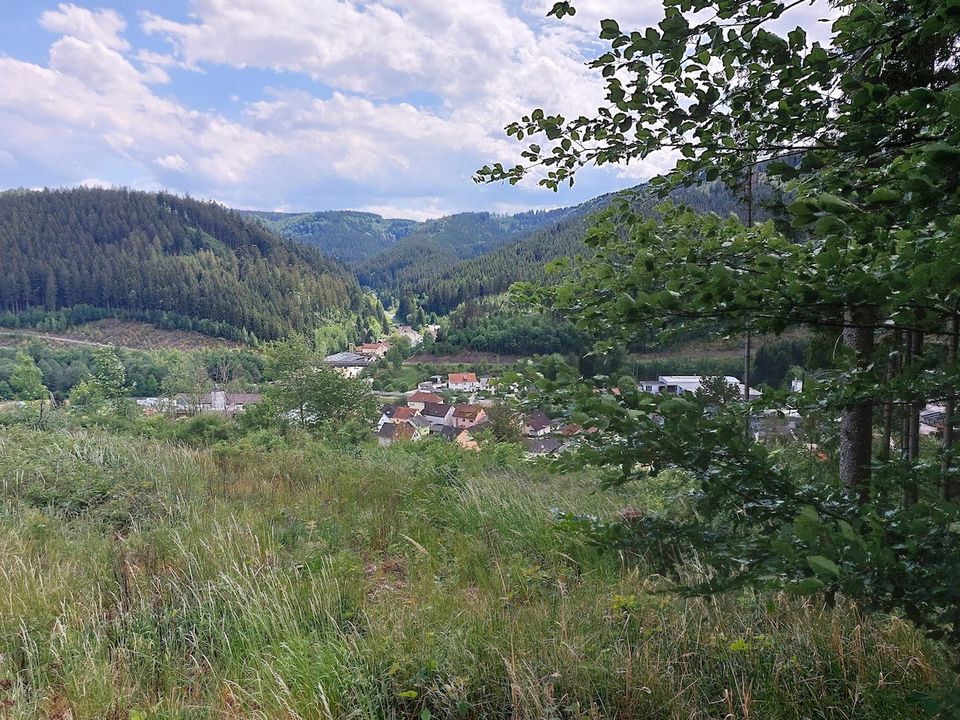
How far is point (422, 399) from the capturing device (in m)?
60.4

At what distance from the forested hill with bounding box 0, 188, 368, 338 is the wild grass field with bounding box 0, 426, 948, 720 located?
416ft

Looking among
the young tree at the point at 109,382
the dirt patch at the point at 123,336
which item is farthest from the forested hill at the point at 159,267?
the young tree at the point at 109,382

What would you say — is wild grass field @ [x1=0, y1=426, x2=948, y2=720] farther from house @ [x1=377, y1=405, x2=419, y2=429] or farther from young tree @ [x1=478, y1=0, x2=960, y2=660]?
house @ [x1=377, y1=405, x2=419, y2=429]

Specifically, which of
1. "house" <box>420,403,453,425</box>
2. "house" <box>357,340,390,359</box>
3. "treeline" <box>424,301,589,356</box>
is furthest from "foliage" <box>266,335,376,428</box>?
"house" <box>357,340,390,359</box>

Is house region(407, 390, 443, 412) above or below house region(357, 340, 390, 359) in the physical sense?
below

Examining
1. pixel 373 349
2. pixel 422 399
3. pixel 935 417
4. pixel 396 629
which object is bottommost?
pixel 422 399

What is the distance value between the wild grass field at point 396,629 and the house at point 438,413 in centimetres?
4867

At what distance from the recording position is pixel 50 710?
252cm

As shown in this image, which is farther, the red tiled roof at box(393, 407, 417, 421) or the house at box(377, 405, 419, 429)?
the red tiled roof at box(393, 407, 417, 421)

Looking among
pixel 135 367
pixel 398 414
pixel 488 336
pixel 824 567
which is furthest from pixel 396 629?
pixel 135 367

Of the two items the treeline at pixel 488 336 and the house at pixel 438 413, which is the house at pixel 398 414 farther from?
the treeline at pixel 488 336

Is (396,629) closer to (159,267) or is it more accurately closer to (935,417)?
Result: (935,417)

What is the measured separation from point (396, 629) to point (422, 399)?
5799cm

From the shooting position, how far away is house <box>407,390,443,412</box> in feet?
191
